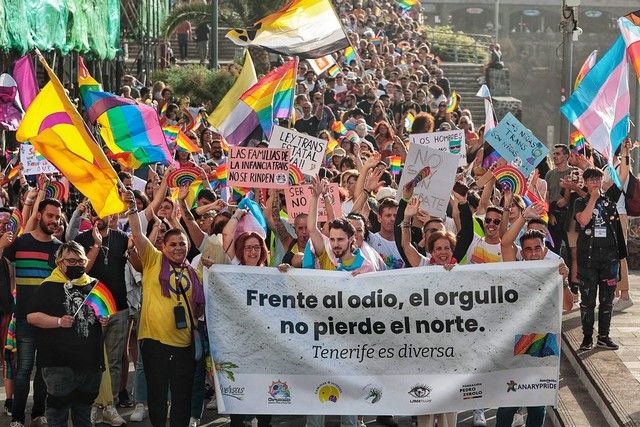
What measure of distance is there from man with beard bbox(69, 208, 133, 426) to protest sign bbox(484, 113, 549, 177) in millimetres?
4190

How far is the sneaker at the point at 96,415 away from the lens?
11075 mm

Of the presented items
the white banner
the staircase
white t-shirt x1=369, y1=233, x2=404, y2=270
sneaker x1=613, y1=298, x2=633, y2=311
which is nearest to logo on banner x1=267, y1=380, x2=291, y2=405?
the white banner

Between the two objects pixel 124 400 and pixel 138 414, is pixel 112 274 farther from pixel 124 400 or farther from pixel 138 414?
pixel 124 400

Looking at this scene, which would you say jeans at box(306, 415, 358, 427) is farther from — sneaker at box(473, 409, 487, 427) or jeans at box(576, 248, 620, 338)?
jeans at box(576, 248, 620, 338)

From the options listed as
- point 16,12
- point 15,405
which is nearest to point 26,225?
point 15,405

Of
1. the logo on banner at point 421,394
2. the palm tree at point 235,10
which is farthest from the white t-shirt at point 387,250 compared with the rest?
the palm tree at point 235,10

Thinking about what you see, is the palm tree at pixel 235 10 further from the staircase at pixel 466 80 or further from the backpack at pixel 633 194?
the backpack at pixel 633 194

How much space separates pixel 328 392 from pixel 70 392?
1.62m

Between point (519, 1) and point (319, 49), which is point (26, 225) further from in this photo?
point (519, 1)

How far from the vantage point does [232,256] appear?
33.9ft

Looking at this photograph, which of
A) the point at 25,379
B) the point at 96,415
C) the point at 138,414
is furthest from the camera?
the point at 96,415

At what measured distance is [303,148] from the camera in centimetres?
1344

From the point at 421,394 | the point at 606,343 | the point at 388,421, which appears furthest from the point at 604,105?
the point at 421,394

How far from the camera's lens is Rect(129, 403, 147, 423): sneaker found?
36.2 ft
